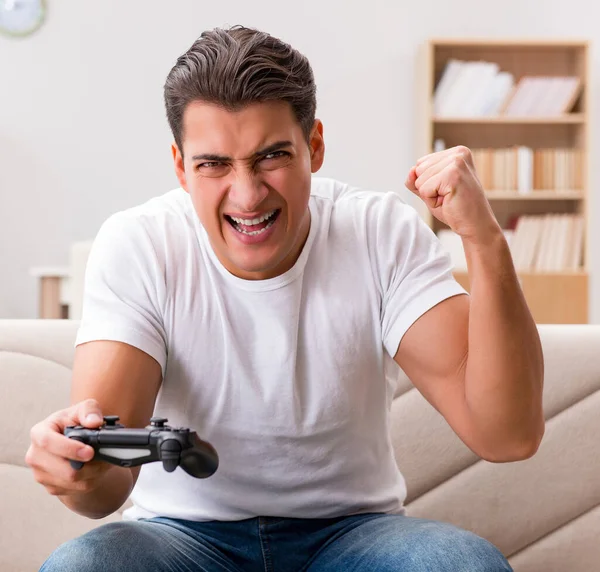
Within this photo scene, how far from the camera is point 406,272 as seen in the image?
1332mm

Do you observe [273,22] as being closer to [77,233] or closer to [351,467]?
[77,233]

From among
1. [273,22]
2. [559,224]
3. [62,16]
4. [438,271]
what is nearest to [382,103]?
[273,22]

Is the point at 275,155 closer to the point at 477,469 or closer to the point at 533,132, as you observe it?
the point at 477,469

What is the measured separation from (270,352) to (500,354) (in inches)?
12.7

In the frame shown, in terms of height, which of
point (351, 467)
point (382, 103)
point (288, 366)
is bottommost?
point (351, 467)

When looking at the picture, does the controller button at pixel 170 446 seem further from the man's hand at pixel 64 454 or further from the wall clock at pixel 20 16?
the wall clock at pixel 20 16

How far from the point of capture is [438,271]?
1.33 m

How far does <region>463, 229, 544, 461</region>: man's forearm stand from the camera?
1.22 metres

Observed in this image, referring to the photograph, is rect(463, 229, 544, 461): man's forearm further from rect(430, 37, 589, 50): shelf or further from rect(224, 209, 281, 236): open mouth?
rect(430, 37, 589, 50): shelf

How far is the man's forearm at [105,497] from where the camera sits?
1.12m

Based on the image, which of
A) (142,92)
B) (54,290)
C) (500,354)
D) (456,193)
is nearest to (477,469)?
(500,354)

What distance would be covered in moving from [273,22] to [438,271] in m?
3.99

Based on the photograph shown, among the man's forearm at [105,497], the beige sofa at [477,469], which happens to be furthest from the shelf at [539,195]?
the man's forearm at [105,497]

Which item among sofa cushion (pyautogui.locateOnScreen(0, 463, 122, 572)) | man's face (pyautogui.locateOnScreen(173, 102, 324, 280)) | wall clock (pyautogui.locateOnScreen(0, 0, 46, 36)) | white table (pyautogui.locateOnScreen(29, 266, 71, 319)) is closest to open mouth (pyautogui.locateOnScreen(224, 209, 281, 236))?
man's face (pyautogui.locateOnScreen(173, 102, 324, 280))
